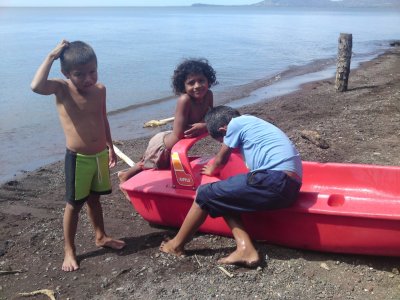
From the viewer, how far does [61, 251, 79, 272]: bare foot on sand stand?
3697 mm

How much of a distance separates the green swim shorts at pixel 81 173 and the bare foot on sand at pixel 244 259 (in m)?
1.20

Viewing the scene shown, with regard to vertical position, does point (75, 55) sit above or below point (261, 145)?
above

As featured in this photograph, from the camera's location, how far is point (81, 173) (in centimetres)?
364

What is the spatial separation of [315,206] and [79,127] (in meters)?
1.87

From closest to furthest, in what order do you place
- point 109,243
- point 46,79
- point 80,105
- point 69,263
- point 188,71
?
1. point 46,79
2. point 80,105
3. point 69,263
4. point 109,243
5. point 188,71

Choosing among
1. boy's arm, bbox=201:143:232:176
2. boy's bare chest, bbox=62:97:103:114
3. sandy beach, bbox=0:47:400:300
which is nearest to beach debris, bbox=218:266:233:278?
sandy beach, bbox=0:47:400:300

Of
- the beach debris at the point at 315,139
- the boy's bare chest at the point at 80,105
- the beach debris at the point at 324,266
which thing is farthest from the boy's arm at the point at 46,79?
the beach debris at the point at 315,139

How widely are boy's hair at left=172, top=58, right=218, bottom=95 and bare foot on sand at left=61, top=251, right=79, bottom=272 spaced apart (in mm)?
1708

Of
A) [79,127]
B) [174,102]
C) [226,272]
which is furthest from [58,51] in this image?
[174,102]

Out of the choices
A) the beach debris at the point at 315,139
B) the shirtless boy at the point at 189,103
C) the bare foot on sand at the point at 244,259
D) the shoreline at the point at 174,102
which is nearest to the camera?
the bare foot on sand at the point at 244,259

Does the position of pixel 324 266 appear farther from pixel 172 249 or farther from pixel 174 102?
pixel 174 102

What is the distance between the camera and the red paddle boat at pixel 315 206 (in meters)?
3.37

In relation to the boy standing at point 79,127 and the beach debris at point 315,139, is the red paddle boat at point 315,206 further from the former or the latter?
the beach debris at point 315,139

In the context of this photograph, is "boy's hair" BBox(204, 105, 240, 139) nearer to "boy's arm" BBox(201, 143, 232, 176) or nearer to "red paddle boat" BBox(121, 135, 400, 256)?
"boy's arm" BBox(201, 143, 232, 176)
